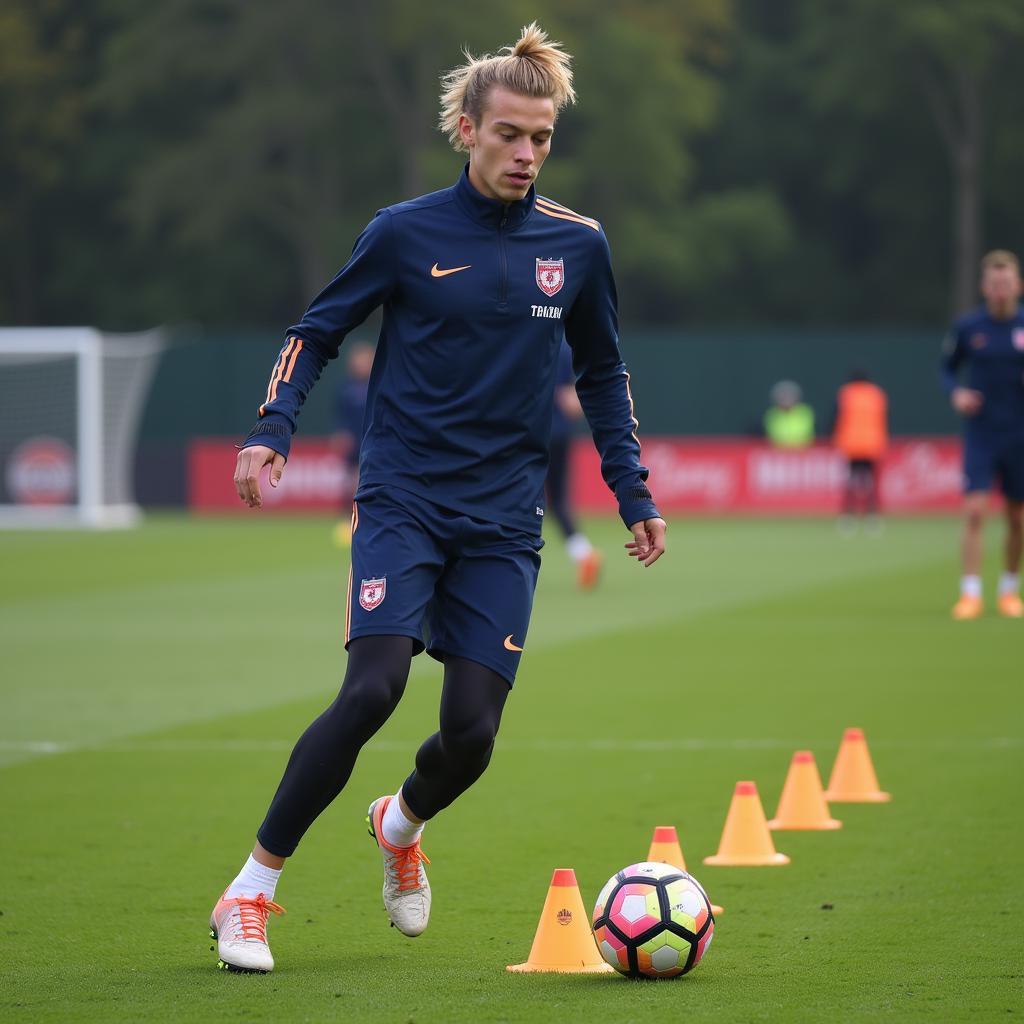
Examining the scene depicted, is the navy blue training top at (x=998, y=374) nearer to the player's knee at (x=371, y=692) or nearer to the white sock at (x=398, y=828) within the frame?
the white sock at (x=398, y=828)

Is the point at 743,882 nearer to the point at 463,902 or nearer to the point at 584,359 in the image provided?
the point at 463,902

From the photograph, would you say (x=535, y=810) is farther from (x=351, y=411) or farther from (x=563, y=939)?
(x=351, y=411)

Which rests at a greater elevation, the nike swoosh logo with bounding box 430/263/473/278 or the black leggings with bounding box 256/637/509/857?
the nike swoosh logo with bounding box 430/263/473/278

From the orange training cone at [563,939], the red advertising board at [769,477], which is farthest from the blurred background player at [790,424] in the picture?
the orange training cone at [563,939]

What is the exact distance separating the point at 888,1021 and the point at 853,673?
24.4ft

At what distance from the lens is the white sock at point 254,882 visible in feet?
17.7

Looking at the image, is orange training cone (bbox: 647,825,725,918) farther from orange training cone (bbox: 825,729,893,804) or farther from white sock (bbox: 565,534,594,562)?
white sock (bbox: 565,534,594,562)

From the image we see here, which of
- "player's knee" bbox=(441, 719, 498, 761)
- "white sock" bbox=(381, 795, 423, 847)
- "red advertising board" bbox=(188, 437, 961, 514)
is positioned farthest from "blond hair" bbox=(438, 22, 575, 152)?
"red advertising board" bbox=(188, 437, 961, 514)

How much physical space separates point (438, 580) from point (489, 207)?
977 millimetres

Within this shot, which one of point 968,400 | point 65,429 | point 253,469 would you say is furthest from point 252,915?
point 65,429

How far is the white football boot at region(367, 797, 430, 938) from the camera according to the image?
575cm

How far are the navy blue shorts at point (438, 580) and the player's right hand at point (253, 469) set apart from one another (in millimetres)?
291

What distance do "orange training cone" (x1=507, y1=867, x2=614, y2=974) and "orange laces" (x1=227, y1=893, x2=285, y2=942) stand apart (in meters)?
0.63

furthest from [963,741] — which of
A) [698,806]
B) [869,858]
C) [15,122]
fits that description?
[15,122]
